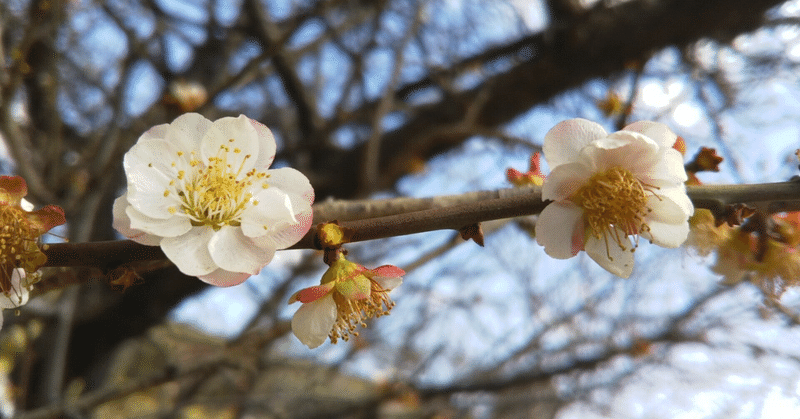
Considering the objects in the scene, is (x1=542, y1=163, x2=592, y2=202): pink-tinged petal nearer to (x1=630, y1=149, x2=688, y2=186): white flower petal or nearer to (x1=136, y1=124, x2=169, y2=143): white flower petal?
(x1=630, y1=149, x2=688, y2=186): white flower petal

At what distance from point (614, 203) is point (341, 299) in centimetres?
45

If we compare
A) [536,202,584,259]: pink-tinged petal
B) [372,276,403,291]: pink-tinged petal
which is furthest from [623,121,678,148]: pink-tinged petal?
[372,276,403,291]: pink-tinged petal

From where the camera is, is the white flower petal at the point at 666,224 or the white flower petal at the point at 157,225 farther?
the white flower petal at the point at 666,224

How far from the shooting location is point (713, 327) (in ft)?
9.71

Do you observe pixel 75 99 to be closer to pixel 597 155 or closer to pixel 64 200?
pixel 64 200

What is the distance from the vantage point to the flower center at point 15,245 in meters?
0.63

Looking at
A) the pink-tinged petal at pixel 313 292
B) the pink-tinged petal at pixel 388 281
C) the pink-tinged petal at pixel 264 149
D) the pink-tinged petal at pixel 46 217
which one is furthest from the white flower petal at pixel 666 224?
the pink-tinged petal at pixel 46 217

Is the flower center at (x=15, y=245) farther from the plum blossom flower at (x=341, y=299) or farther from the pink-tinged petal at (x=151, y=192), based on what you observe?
the plum blossom flower at (x=341, y=299)

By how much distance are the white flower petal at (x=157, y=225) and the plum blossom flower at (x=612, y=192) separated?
1.66ft

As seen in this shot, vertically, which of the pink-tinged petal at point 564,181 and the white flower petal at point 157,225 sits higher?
the pink-tinged petal at point 564,181

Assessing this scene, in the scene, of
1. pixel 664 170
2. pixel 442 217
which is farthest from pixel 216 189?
pixel 664 170

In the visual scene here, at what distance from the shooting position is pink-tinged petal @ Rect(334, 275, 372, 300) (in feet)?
2.34

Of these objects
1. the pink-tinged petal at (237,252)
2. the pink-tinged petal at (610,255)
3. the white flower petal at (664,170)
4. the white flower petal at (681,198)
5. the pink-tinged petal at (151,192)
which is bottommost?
the pink-tinged petal at (237,252)

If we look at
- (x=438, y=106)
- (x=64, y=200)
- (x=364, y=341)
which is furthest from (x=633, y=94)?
(x=64, y=200)
